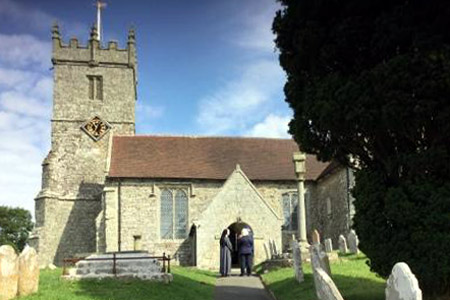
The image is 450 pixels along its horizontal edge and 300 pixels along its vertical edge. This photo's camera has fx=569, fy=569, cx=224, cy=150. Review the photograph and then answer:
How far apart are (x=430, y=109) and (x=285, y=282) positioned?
25.6 feet

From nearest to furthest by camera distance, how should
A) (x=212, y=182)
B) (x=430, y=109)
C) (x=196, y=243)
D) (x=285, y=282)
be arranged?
(x=430, y=109) → (x=285, y=282) → (x=196, y=243) → (x=212, y=182)

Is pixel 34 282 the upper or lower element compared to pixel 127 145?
lower

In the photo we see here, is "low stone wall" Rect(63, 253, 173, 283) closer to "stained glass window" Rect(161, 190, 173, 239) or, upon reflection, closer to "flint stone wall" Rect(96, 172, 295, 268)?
"flint stone wall" Rect(96, 172, 295, 268)

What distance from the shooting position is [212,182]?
105 ft

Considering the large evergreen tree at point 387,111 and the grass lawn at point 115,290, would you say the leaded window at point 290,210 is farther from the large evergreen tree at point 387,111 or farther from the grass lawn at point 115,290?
the large evergreen tree at point 387,111

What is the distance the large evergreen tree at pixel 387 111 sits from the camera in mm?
9750

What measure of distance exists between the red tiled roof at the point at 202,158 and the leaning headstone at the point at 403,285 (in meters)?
24.5

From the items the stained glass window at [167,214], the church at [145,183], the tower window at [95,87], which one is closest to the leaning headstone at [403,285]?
the church at [145,183]

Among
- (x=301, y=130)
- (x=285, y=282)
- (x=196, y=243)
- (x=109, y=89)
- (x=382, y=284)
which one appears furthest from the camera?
(x=109, y=89)

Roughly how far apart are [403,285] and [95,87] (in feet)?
108

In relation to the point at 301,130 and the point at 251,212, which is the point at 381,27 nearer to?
the point at 301,130

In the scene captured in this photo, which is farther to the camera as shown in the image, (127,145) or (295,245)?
(127,145)

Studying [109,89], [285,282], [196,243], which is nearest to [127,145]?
[109,89]

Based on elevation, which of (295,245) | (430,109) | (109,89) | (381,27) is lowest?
(295,245)
